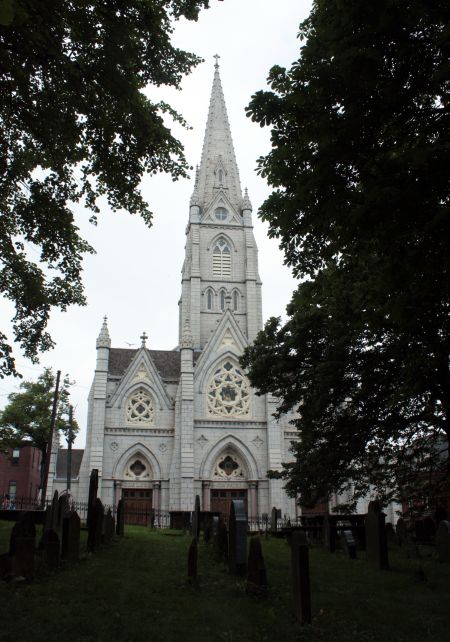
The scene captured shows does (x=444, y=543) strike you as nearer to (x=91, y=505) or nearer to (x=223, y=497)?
(x=91, y=505)

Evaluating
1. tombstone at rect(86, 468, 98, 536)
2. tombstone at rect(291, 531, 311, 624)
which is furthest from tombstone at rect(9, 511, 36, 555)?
tombstone at rect(291, 531, 311, 624)

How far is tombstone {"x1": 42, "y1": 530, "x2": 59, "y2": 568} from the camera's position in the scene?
9531 mm

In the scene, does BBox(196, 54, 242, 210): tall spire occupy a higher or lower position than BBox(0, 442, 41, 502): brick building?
higher

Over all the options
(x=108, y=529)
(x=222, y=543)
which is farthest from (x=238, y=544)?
(x=108, y=529)

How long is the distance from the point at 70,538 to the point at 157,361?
92.0 feet

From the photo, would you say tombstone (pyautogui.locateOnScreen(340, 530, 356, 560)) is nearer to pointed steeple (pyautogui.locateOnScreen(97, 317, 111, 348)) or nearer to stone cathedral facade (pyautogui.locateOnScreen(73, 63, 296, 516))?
stone cathedral facade (pyautogui.locateOnScreen(73, 63, 296, 516))

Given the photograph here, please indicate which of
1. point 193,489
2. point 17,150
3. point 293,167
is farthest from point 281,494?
point 293,167

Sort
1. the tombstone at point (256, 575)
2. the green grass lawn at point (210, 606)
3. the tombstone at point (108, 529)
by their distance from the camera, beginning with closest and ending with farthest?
the green grass lawn at point (210, 606)
the tombstone at point (256, 575)
the tombstone at point (108, 529)

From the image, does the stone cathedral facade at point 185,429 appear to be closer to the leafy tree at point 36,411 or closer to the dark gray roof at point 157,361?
the dark gray roof at point 157,361

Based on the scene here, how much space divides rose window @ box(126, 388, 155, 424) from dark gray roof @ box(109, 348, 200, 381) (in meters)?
1.80

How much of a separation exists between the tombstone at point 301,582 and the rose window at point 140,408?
2732 centimetres

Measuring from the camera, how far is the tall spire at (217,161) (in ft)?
152

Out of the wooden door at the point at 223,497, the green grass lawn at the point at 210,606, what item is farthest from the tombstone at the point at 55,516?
the wooden door at the point at 223,497

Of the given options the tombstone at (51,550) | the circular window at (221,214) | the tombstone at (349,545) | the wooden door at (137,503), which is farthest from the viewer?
the circular window at (221,214)
